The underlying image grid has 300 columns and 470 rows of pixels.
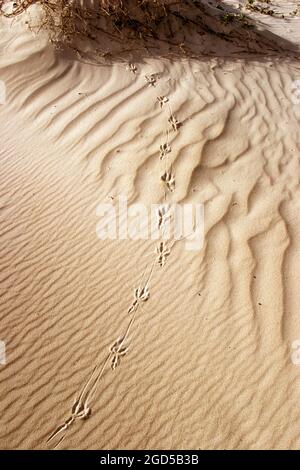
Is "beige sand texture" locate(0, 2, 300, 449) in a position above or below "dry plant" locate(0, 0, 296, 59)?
below

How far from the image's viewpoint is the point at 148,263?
133 inches

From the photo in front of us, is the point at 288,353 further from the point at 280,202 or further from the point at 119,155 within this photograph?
the point at 119,155

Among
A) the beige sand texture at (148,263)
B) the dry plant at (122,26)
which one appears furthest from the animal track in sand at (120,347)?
the dry plant at (122,26)

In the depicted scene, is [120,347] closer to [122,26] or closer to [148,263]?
[148,263]

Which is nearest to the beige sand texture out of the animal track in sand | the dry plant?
the animal track in sand

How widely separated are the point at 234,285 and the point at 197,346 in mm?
637

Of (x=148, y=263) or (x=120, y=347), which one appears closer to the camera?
(x=120, y=347)

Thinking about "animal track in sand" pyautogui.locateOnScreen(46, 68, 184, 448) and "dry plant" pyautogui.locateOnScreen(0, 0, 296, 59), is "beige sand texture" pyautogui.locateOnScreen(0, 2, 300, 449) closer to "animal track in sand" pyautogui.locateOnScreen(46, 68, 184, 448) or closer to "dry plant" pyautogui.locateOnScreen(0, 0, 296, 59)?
"animal track in sand" pyautogui.locateOnScreen(46, 68, 184, 448)

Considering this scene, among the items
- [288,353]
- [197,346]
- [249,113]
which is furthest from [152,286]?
[249,113]

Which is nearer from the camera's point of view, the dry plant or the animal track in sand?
A: the animal track in sand

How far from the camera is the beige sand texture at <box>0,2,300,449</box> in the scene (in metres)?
2.63

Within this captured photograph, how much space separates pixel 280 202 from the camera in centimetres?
369

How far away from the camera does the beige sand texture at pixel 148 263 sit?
2629 millimetres

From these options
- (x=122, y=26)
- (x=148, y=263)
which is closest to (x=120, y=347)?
(x=148, y=263)
